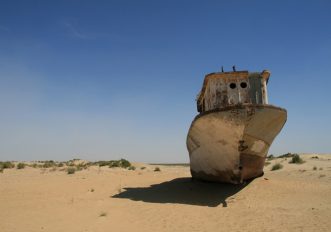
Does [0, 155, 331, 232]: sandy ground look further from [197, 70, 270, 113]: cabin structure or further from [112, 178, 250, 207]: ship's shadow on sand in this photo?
[197, 70, 270, 113]: cabin structure

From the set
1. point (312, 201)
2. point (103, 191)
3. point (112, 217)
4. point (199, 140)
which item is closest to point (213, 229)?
point (112, 217)

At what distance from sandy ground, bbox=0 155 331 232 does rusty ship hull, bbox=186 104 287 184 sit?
0.63m

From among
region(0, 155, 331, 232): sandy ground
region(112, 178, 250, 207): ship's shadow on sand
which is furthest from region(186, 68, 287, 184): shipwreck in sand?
region(0, 155, 331, 232): sandy ground

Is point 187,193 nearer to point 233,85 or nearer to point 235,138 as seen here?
point 235,138

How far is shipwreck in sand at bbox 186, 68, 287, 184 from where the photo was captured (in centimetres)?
1005

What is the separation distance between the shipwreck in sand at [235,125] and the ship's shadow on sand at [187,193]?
0.37 m

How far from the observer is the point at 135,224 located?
303 inches

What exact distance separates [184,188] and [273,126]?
4031mm

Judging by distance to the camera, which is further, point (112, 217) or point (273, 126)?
point (273, 126)

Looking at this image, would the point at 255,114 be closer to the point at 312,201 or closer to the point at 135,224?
the point at 312,201

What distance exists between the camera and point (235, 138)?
1027cm

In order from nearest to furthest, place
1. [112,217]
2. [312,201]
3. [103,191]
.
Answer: [112,217], [312,201], [103,191]

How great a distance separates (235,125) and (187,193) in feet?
10.7

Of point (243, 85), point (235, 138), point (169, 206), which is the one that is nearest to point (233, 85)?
point (243, 85)
